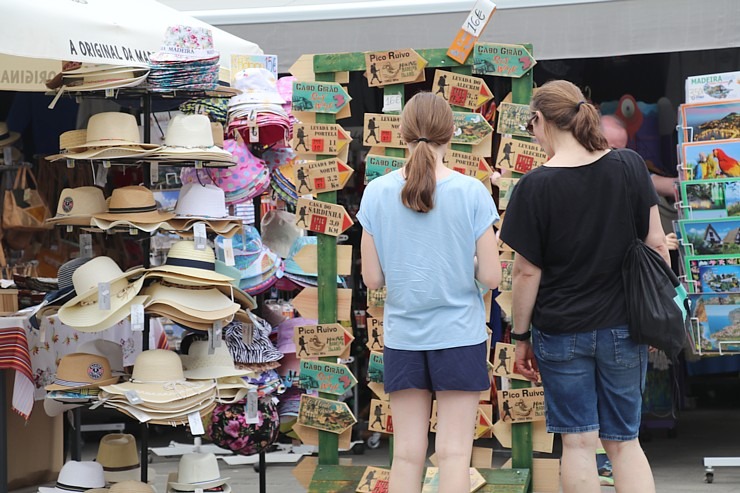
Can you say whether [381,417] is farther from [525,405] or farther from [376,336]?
[525,405]

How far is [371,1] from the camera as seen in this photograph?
5.99m

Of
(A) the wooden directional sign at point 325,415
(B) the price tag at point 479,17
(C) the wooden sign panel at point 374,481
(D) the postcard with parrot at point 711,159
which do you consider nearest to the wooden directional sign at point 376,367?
(A) the wooden directional sign at point 325,415

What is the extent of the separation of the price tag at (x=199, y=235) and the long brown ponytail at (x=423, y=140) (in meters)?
1.12

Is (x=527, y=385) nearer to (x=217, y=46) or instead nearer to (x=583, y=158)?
(x=583, y=158)

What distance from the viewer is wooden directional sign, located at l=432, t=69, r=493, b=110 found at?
4574 millimetres

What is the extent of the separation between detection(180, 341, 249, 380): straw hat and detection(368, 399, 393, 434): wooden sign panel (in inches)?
23.1

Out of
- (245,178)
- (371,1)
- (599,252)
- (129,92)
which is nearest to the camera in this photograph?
(599,252)

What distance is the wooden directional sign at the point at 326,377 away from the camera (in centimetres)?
471

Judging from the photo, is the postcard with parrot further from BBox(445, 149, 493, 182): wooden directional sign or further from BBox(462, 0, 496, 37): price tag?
BBox(462, 0, 496, 37): price tag

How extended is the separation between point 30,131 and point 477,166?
3.69 meters

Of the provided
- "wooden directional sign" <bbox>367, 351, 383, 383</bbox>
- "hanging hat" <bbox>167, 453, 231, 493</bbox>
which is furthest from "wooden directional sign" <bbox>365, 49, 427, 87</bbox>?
"hanging hat" <bbox>167, 453, 231, 493</bbox>

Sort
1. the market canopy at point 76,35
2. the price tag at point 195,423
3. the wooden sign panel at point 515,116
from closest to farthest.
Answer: the market canopy at point 76,35, the price tag at point 195,423, the wooden sign panel at point 515,116

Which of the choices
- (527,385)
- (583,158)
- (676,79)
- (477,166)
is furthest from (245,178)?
(676,79)

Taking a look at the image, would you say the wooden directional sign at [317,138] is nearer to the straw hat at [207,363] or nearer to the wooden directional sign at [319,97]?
the wooden directional sign at [319,97]
